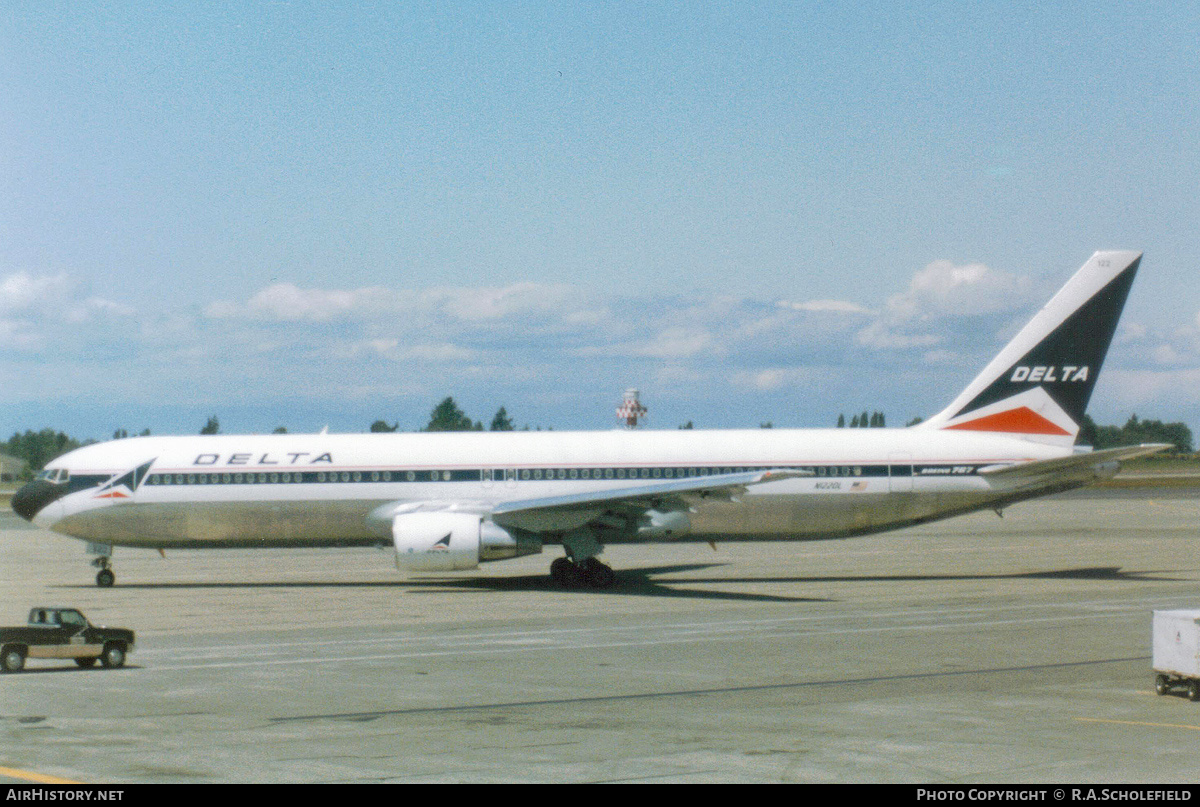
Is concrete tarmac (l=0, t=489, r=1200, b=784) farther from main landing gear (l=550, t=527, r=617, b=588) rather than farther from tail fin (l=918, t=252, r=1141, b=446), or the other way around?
tail fin (l=918, t=252, r=1141, b=446)

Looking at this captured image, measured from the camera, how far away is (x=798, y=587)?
110ft

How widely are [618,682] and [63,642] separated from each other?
835 cm

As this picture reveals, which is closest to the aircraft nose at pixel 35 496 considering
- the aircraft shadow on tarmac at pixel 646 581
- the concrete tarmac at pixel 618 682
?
the concrete tarmac at pixel 618 682

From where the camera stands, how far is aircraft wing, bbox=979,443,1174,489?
111 ft

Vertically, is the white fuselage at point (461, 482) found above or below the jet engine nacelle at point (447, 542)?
above

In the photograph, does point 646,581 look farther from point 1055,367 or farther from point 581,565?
point 1055,367

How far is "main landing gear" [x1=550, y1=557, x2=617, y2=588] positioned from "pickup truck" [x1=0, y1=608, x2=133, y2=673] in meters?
15.6

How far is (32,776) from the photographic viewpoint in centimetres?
1155

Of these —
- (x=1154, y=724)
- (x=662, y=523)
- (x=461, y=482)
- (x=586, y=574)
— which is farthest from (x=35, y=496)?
(x=1154, y=724)

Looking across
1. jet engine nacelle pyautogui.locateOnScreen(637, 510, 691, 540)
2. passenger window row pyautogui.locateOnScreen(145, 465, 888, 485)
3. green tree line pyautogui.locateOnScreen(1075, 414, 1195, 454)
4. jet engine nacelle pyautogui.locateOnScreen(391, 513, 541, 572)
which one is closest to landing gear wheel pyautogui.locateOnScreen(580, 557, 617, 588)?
jet engine nacelle pyautogui.locateOnScreen(637, 510, 691, 540)

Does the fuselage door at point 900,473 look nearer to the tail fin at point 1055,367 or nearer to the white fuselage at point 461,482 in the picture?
the white fuselage at point 461,482

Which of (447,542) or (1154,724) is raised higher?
(447,542)

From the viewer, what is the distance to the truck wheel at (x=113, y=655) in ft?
62.8

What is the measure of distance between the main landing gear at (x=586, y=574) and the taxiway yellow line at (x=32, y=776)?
73.1 ft
